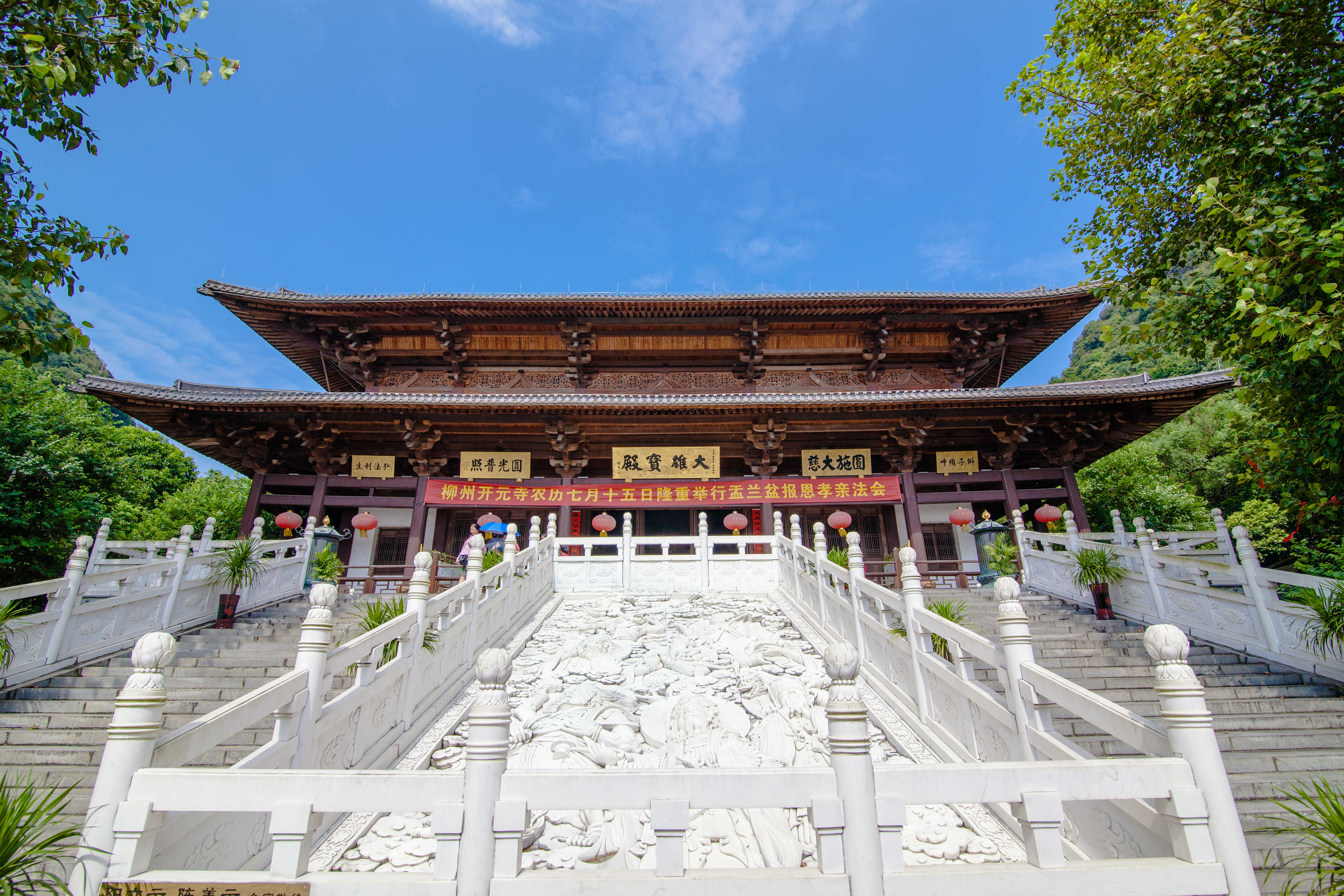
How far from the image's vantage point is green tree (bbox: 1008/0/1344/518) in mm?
4730

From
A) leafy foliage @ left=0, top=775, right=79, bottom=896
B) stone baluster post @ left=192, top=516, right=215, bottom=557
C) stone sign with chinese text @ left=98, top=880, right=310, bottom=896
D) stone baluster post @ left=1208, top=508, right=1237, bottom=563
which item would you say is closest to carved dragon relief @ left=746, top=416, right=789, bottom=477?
stone baluster post @ left=1208, top=508, right=1237, bottom=563

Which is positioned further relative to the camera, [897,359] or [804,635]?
[897,359]

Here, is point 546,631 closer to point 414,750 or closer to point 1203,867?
point 414,750

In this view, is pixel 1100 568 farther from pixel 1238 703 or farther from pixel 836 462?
pixel 836 462

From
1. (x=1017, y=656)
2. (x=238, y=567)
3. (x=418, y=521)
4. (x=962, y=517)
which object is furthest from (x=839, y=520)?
(x=238, y=567)

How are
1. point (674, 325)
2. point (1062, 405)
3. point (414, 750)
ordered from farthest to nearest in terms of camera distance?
point (674, 325) < point (1062, 405) < point (414, 750)

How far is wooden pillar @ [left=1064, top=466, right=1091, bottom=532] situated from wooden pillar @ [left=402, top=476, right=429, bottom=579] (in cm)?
1412

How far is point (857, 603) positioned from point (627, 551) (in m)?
5.21

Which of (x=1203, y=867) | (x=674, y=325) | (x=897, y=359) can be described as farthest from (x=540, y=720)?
(x=897, y=359)

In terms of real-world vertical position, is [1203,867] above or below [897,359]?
below

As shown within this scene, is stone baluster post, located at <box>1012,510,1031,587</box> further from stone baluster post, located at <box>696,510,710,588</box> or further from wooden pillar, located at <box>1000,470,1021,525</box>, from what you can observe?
stone baluster post, located at <box>696,510,710,588</box>

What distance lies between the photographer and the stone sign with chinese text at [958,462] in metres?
12.9

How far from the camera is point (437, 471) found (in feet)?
41.8

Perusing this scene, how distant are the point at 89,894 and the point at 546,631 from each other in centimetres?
563
